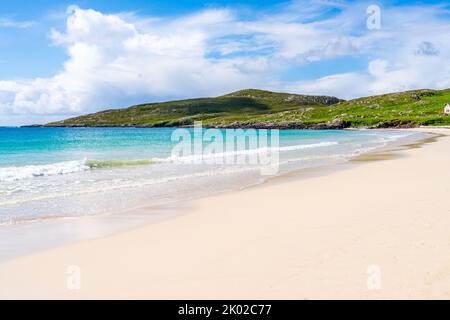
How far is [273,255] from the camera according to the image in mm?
8562

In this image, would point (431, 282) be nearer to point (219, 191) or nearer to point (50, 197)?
point (219, 191)

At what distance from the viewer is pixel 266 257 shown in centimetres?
845

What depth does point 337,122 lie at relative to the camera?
138000mm

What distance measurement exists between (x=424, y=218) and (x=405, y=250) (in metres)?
3.09

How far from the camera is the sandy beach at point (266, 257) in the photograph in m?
6.83

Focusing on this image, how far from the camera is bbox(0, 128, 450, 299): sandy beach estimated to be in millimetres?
6828

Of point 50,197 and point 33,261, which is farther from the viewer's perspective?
point 50,197

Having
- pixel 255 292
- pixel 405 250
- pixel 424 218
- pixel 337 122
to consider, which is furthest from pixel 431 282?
pixel 337 122

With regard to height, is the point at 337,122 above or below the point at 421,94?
below

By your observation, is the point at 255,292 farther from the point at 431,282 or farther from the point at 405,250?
the point at 405,250
